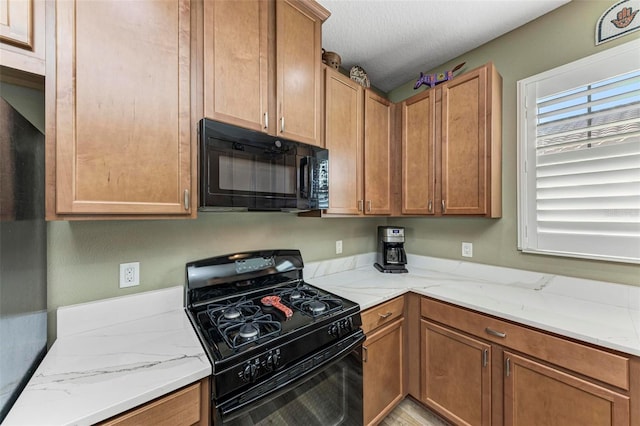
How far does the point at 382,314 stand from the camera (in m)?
1.57

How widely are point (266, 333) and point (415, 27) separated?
209 centimetres

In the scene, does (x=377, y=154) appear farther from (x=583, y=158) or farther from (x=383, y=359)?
(x=383, y=359)

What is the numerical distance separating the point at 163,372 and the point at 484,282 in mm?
2000

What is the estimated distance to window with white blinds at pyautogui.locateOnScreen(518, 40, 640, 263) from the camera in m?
1.34

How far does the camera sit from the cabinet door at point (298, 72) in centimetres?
136

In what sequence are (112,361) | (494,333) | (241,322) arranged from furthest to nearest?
1. (494,333)
2. (241,322)
3. (112,361)

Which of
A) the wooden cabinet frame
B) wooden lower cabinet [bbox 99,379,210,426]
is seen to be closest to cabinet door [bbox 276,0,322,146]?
the wooden cabinet frame

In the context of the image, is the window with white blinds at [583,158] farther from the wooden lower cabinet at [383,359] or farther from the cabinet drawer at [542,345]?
the wooden lower cabinet at [383,359]

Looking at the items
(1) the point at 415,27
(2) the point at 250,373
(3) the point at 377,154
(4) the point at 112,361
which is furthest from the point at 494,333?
(1) the point at 415,27

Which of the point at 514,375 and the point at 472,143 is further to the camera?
the point at 472,143

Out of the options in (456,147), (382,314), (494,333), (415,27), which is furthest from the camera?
(456,147)

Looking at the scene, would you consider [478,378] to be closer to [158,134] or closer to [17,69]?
[158,134]

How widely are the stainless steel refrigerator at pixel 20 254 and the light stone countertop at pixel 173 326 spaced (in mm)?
64

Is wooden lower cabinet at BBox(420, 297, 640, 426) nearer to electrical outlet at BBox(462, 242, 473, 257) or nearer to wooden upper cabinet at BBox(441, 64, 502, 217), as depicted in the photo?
electrical outlet at BBox(462, 242, 473, 257)
